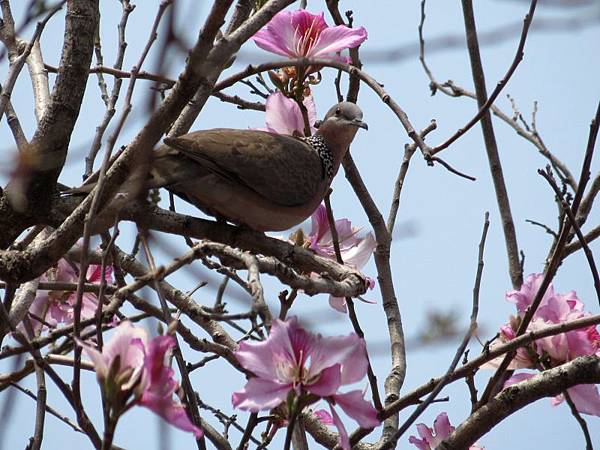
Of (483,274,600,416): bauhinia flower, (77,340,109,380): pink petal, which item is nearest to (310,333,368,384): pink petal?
(77,340,109,380): pink petal

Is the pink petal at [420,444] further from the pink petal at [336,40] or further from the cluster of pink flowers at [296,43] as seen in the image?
the pink petal at [336,40]

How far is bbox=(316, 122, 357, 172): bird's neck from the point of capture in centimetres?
414

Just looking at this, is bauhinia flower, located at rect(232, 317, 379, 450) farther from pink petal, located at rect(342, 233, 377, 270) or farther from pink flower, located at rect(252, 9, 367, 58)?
pink flower, located at rect(252, 9, 367, 58)

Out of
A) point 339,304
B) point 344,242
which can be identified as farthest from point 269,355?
point 344,242

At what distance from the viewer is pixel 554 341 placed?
2668 millimetres

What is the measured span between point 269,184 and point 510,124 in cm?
197

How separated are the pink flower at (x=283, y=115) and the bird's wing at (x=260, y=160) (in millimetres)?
316

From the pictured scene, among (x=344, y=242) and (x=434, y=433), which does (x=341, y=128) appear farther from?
(x=434, y=433)

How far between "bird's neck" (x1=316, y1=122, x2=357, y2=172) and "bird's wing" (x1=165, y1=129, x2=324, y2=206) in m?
0.29

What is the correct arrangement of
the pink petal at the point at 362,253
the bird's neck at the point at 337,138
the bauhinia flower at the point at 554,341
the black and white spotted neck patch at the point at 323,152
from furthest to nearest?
1. the bird's neck at the point at 337,138
2. the black and white spotted neck patch at the point at 323,152
3. the pink petal at the point at 362,253
4. the bauhinia flower at the point at 554,341

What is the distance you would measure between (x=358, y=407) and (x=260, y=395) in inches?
8.6

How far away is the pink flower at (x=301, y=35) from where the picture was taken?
117 inches

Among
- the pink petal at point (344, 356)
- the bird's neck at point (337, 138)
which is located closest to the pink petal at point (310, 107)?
the bird's neck at point (337, 138)

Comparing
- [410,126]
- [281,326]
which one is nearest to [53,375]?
[281,326]
